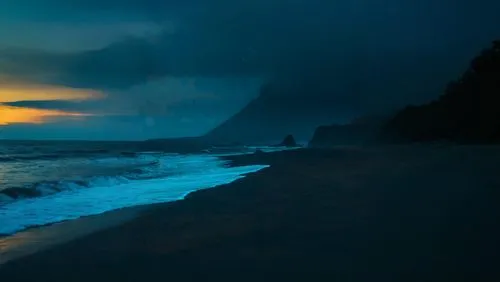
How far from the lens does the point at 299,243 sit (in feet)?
24.2

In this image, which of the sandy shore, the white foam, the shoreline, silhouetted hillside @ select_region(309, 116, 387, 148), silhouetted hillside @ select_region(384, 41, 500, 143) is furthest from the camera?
silhouetted hillside @ select_region(309, 116, 387, 148)

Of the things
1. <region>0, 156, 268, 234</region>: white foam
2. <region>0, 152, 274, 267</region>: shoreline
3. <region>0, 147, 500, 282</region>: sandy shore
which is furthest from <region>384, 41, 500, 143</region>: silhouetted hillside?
<region>0, 152, 274, 267</region>: shoreline

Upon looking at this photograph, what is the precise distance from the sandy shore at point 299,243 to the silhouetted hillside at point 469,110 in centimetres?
4052

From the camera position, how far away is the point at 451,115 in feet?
187

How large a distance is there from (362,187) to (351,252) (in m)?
8.21

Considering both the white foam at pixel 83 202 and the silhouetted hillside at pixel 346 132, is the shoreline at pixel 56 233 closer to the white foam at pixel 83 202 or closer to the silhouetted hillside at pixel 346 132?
the white foam at pixel 83 202

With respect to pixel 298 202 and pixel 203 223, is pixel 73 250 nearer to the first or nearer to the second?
pixel 203 223

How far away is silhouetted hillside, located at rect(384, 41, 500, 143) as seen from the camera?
165 ft

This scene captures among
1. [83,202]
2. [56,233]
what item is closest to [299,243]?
[56,233]

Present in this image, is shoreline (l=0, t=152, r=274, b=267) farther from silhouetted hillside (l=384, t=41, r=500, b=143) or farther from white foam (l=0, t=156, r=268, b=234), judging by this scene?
silhouetted hillside (l=384, t=41, r=500, b=143)

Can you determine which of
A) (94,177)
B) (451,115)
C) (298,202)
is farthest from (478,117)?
(298,202)

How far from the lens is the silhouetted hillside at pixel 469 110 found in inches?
1982

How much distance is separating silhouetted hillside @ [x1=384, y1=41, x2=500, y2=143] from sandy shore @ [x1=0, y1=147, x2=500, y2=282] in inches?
1595

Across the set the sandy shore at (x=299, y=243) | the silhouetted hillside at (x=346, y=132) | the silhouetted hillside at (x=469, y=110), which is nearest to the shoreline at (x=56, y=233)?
the sandy shore at (x=299, y=243)
